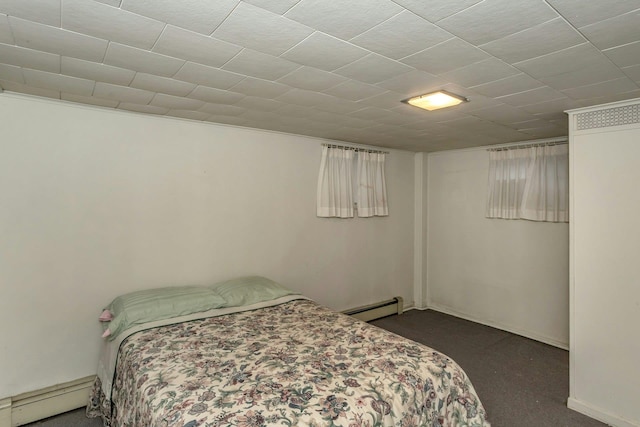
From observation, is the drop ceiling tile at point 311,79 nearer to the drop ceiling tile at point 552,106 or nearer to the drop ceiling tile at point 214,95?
the drop ceiling tile at point 214,95

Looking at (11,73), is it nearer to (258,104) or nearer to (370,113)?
(258,104)

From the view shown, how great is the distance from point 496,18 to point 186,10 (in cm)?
126

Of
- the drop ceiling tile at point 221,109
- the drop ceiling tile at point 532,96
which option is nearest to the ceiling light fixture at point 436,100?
the drop ceiling tile at point 532,96

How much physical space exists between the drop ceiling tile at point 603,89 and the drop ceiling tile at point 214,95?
2248mm

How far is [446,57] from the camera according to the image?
173 cm

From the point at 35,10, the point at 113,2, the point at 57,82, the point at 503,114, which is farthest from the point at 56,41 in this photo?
the point at 503,114

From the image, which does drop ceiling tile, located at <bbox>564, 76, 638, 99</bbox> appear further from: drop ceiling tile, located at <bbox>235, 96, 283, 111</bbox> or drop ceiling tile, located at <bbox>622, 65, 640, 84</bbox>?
drop ceiling tile, located at <bbox>235, 96, 283, 111</bbox>

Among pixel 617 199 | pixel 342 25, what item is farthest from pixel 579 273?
pixel 342 25

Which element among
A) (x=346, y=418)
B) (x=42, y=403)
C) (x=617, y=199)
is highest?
(x=617, y=199)

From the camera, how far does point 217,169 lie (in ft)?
10.5

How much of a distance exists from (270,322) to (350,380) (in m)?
0.98

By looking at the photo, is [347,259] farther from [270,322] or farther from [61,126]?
[61,126]

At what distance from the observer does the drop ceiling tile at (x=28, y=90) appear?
2.14 m

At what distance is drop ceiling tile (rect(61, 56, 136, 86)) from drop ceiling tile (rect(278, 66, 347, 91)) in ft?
3.04
